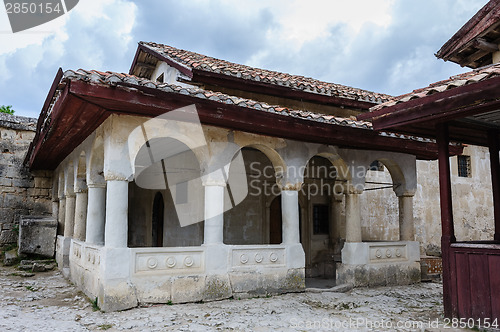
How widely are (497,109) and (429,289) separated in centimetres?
455

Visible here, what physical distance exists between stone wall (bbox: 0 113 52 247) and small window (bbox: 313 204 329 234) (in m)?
8.10

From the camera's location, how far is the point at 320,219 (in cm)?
1148

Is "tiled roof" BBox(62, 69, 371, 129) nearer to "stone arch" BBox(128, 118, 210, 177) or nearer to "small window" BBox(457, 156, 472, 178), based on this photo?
"stone arch" BBox(128, 118, 210, 177)

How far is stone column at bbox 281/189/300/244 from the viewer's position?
7699 millimetres

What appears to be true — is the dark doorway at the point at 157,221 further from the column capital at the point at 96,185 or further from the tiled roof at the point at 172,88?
the tiled roof at the point at 172,88

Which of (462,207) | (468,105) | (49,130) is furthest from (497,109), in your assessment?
(462,207)

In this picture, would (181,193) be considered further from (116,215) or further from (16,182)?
(16,182)

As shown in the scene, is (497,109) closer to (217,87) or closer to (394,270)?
(394,270)

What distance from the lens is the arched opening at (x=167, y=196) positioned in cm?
916

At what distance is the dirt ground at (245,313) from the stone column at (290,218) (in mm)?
1030

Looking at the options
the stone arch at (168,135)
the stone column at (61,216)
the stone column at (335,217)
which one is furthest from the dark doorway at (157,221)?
the stone arch at (168,135)

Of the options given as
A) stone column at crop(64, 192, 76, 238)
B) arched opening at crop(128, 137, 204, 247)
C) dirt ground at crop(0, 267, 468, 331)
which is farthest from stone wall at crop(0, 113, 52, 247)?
dirt ground at crop(0, 267, 468, 331)

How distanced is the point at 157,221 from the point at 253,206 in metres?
3.22

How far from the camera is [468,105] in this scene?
4.82 metres
